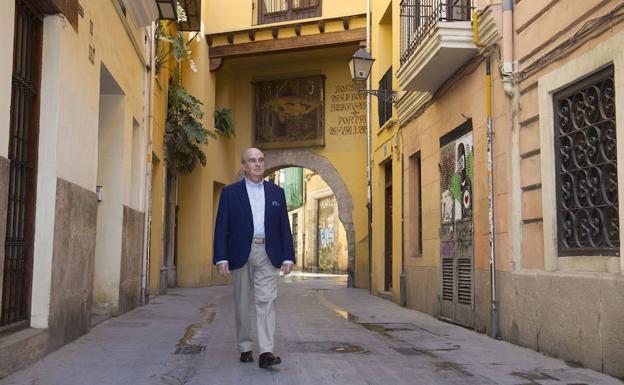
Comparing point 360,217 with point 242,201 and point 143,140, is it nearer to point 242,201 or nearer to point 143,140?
point 143,140

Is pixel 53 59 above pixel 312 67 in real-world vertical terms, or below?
below

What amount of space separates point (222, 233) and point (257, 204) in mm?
379

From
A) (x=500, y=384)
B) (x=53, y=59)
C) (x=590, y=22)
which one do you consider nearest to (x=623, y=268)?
(x=500, y=384)

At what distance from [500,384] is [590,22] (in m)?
3.13

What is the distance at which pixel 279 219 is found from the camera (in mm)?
5824

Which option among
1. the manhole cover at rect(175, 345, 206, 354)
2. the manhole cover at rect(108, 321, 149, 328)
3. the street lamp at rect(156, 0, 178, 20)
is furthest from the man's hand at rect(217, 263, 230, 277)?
the street lamp at rect(156, 0, 178, 20)

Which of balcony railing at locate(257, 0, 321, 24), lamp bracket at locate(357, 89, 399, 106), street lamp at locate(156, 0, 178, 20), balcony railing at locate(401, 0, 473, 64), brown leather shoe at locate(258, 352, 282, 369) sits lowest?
brown leather shoe at locate(258, 352, 282, 369)

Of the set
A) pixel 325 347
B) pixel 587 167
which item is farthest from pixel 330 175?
pixel 587 167

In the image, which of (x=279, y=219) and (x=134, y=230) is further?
(x=134, y=230)

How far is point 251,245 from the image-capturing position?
5.68m

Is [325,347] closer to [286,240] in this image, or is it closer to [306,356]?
[306,356]

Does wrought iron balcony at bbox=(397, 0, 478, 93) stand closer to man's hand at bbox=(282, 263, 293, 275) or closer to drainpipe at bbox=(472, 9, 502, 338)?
drainpipe at bbox=(472, 9, 502, 338)

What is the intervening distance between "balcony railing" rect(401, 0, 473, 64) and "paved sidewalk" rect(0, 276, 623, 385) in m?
3.94

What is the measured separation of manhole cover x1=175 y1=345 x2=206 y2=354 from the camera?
6.38m
